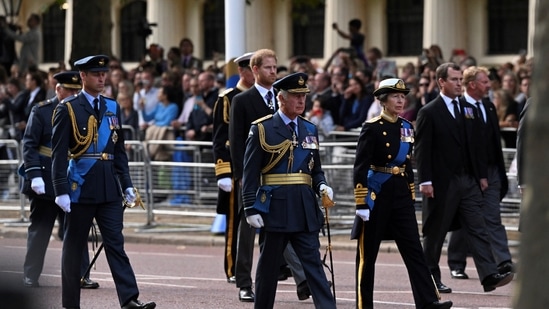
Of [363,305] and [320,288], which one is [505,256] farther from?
[320,288]

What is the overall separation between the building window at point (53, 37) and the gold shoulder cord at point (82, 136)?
27.6 m

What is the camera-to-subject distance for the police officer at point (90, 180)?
10.4 m

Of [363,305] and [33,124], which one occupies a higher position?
[33,124]

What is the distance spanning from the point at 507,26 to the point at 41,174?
62.9 feet

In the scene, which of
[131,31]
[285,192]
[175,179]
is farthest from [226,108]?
[131,31]

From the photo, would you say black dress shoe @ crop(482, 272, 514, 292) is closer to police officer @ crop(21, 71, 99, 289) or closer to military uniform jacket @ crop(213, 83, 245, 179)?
military uniform jacket @ crop(213, 83, 245, 179)

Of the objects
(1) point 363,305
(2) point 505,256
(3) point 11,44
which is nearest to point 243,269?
(1) point 363,305

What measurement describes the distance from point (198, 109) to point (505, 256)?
7.75m

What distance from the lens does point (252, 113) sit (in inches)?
449

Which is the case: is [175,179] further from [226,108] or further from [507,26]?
[507,26]

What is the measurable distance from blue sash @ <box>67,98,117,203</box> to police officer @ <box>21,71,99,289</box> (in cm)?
137

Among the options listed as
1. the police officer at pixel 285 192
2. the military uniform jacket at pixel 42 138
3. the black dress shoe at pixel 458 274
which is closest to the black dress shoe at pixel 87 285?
the military uniform jacket at pixel 42 138

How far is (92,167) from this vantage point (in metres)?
10.5

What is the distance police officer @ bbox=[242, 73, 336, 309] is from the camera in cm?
943
